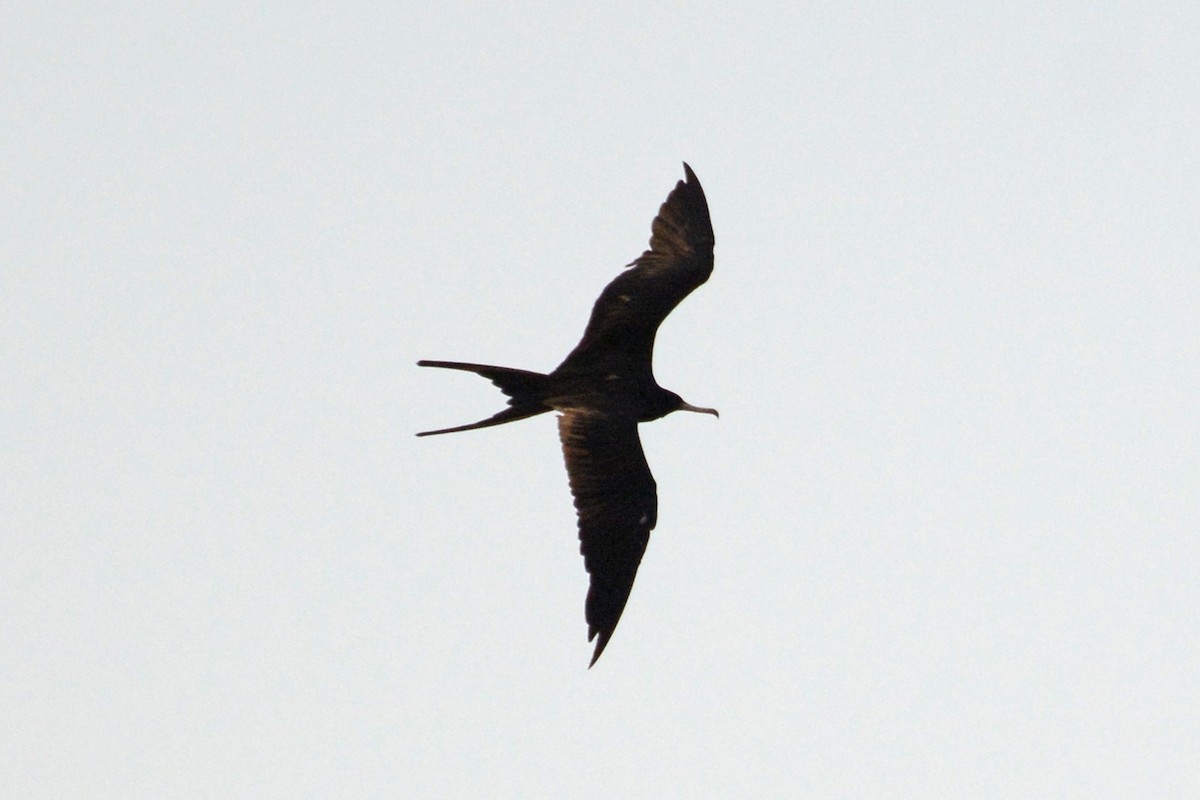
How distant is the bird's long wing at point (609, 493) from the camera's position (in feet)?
33.1

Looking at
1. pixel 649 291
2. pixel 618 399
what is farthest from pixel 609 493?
pixel 649 291

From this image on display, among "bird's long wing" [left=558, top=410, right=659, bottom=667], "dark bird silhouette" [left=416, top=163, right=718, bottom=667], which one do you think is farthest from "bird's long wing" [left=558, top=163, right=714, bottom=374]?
"bird's long wing" [left=558, top=410, right=659, bottom=667]

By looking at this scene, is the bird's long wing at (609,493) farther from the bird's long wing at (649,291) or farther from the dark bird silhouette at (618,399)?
the bird's long wing at (649,291)

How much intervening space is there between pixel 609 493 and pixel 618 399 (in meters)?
0.71

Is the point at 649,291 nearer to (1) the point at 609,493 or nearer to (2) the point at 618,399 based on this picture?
(2) the point at 618,399

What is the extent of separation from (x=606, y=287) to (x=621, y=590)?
7.03 ft

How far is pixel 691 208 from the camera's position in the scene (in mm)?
10383

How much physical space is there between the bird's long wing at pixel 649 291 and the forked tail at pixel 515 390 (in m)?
0.26

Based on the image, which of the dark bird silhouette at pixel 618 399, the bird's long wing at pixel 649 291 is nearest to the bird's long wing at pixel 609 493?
the dark bird silhouette at pixel 618 399

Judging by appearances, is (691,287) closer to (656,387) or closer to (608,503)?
(656,387)

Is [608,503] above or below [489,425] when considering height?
below

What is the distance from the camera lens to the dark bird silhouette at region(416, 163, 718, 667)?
9.90 m

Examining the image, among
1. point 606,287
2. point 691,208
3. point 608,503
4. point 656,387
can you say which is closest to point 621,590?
point 608,503

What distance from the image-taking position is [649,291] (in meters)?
10.0
